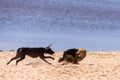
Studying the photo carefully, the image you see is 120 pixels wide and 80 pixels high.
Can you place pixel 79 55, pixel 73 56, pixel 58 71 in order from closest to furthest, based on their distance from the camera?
pixel 58 71, pixel 73 56, pixel 79 55

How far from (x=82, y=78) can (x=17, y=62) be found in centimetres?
322

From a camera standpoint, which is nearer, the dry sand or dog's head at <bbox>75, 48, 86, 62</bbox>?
the dry sand

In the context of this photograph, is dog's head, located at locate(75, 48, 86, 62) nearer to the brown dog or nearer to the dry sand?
the brown dog

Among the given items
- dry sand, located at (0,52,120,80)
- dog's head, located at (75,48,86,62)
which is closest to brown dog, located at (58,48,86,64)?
dog's head, located at (75,48,86,62)

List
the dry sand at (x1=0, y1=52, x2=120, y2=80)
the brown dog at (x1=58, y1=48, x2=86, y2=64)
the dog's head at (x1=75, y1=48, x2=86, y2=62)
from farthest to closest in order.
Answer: the dog's head at (x1=75, y1=48, x2=86, y2=62)
the brown dog at (x1=58, y1=48, x2=86, y2=64)
the dry sand at (x1=0, y1=52, x2=120, y2=80)

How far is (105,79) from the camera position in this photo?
653 inches

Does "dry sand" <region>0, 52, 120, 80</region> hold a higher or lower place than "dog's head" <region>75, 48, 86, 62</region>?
lower

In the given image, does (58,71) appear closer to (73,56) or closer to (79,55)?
(73,56)

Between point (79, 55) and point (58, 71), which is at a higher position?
point (79, 55)

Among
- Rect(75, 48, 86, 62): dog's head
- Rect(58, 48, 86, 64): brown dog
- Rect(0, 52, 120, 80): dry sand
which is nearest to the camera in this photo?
Rect(0, 52, 120, 80): dry sand

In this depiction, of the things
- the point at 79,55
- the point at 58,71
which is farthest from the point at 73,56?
the point at 58,71

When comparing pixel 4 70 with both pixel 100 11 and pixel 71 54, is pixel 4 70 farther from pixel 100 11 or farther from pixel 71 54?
pixel 100 11

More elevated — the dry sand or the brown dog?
the brown dog

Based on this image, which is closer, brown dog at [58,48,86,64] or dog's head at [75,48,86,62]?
brown dog at [58,48,86,64]
